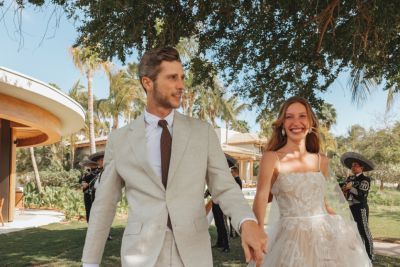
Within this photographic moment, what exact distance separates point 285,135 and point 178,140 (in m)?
2.27

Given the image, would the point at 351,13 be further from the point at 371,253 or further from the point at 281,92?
the point at 371,253

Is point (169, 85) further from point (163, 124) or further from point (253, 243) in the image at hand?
point (253, 243)

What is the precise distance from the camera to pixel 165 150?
2.77m

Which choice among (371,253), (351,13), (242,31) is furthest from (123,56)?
(371,253)

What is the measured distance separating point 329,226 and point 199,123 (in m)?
2.42

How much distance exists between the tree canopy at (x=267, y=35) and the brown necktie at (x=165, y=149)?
307 cm

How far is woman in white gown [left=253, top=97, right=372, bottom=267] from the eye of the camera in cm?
447

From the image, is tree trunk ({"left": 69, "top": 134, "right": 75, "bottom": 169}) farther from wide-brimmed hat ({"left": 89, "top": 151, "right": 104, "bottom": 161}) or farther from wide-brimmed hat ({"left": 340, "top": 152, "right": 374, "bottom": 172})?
wide-brimmed hat ({"left": 340, "top": 152, "right": 374, "bottom": 172})

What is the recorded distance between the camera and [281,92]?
770 cm

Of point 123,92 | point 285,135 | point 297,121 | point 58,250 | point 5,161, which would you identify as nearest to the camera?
point 297,121

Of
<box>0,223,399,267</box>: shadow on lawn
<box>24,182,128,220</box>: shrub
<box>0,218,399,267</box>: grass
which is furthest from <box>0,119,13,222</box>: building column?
<box>0,223,399,267</box>: shadow on lawn

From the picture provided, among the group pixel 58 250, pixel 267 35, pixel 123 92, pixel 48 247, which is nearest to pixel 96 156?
pixel 48 247

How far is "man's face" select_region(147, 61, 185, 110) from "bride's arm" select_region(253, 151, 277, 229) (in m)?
1.61

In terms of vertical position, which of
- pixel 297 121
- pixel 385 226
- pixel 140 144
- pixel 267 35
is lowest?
pixel 385 226
